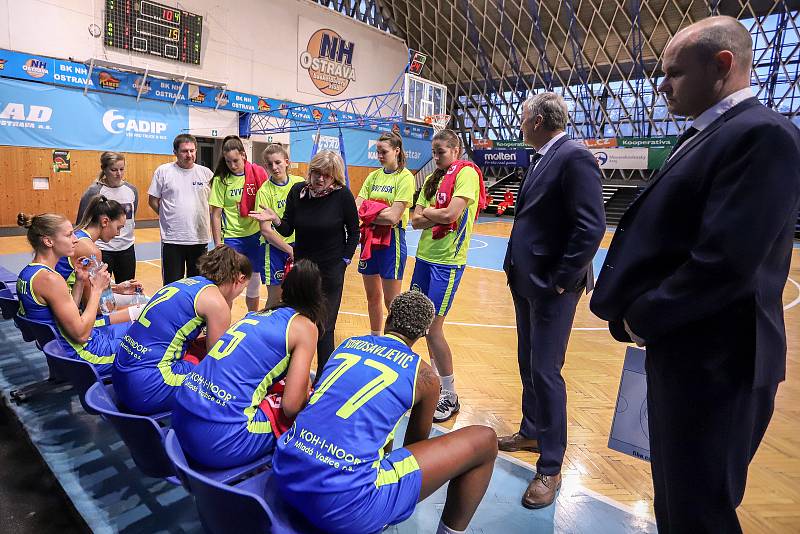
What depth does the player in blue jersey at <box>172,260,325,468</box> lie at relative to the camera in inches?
69.9

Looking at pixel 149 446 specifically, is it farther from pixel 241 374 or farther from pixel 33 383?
pixel 33 383

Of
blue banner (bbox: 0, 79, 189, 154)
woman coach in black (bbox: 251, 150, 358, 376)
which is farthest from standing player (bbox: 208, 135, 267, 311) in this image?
blue banner (bbox: 0, 79, 189, 154)

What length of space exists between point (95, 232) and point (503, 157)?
22.6 meters

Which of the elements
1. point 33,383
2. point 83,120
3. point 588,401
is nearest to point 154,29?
point 83,120

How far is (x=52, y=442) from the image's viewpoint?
2.82 m

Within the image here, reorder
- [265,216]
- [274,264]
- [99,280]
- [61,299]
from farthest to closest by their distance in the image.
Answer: [274,264], [265,216], [99,280], [61,299]

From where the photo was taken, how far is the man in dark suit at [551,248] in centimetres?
218

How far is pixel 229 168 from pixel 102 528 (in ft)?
9.95

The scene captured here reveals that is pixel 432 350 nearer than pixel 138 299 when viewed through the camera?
Yes

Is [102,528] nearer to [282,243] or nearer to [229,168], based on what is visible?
[282,243]

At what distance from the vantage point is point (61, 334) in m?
2.76

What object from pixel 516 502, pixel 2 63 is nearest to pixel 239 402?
pixel 516 502

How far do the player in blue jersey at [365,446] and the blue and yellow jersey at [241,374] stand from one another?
0.93 feet

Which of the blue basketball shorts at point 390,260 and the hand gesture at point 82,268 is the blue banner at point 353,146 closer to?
the blue basketball shorts at point 390,260
